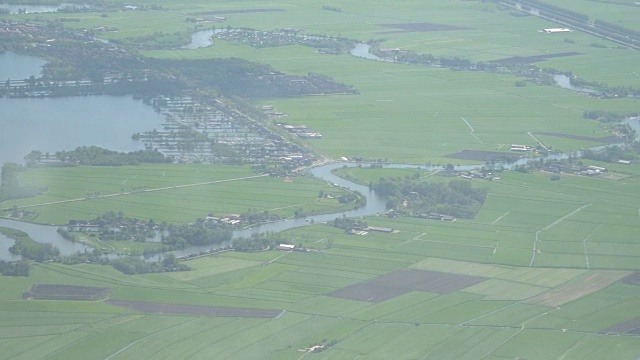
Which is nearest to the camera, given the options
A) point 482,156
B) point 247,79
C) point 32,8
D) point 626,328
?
point 626,328

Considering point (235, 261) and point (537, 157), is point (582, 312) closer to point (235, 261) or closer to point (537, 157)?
point (235, 261)

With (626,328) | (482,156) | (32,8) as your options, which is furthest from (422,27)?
(626,328)

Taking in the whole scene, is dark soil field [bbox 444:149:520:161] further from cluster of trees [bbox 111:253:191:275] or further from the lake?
cluster of trees [bbox 111:253:191:275]

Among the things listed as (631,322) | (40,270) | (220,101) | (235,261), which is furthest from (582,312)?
(220,101)

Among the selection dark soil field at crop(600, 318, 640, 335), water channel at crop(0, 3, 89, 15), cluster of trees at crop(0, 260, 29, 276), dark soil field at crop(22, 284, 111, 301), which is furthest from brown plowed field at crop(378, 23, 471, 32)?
dark soil field at crop(600, 318, 640, 335)

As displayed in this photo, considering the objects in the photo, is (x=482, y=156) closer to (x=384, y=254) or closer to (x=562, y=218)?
(x=562, y=218)

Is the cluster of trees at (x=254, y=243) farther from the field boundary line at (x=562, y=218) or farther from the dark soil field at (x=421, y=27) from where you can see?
the dark soil field at (x=421, y=27)
